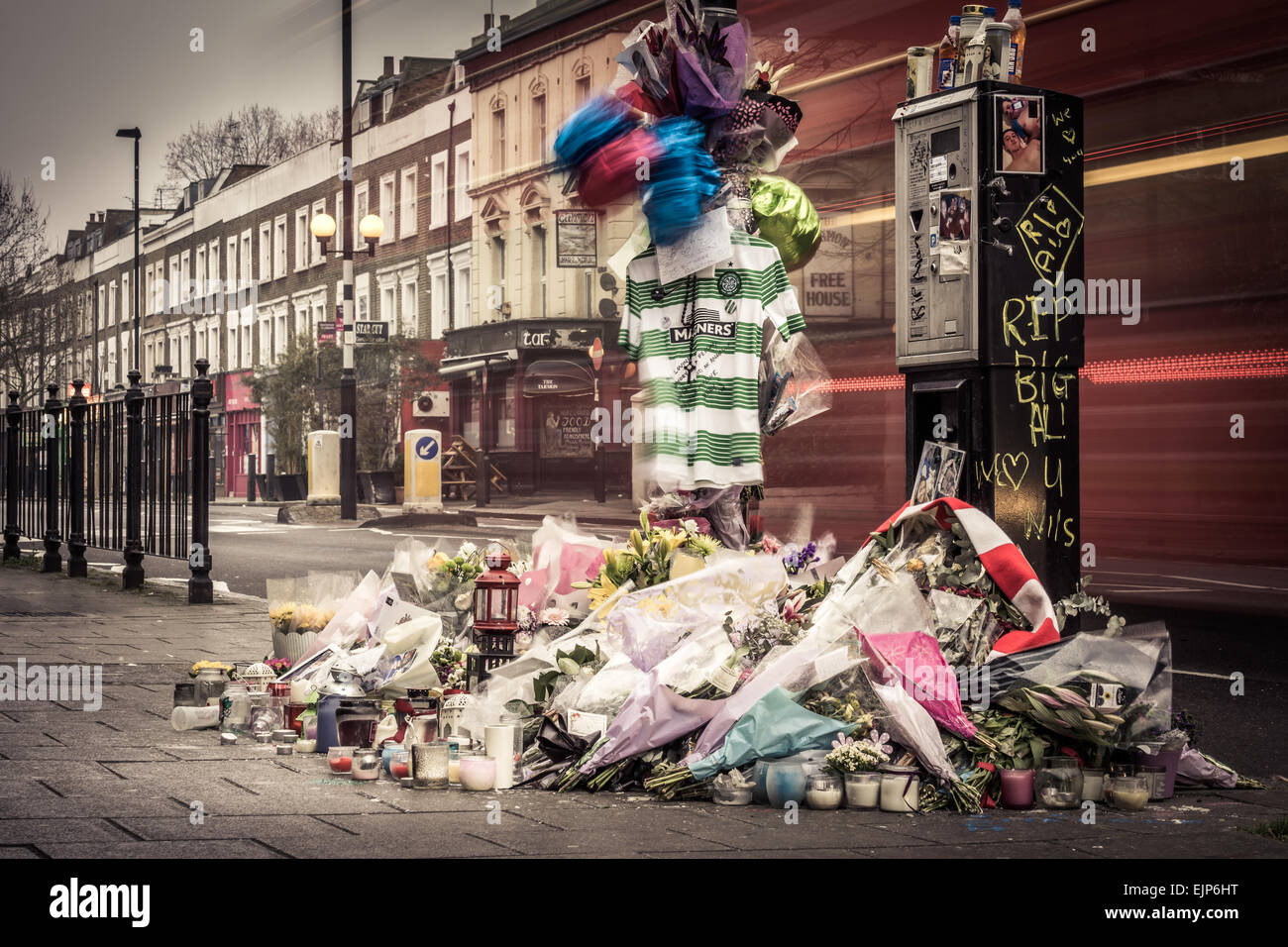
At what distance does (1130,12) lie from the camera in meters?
9.48

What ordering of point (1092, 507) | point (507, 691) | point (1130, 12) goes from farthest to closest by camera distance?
point (1092, 507) → point (1130, 12) → point (507, 691)

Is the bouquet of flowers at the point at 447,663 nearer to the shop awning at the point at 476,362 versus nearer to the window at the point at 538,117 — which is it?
the window at the point at 538,117

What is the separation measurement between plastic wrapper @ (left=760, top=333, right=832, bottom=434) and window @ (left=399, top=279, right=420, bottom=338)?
30.3 meters

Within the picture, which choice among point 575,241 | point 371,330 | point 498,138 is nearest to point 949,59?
point 371,330

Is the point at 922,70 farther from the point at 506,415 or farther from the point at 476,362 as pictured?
the point at 476,362

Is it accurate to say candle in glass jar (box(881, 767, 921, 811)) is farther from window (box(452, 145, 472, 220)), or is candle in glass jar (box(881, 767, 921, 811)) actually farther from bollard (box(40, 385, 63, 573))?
window (box(452, 145, 472, 220))

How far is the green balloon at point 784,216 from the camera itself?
21.3ft

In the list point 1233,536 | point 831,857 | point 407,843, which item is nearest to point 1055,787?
point 831,857

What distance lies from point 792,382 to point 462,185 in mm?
28997

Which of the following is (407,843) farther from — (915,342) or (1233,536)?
(1233,536)

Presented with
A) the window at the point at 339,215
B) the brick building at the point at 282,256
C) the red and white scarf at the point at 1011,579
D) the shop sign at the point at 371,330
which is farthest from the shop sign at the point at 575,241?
the red and white scarf at the point at 1011,579

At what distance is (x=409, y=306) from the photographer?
119 feet

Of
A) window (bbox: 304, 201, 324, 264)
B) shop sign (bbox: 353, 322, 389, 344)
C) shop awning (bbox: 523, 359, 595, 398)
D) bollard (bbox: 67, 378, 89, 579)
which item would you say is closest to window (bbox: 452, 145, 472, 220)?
window (bbox: 304, 201, 324, 264)

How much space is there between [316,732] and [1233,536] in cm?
652
